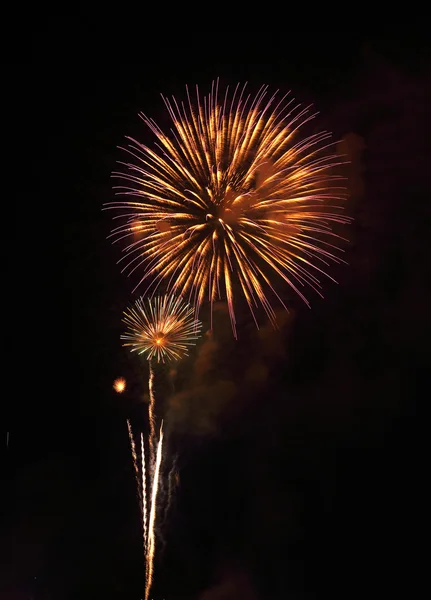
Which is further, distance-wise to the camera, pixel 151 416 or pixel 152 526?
pixel 152 526

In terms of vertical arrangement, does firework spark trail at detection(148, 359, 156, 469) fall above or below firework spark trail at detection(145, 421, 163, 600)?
above

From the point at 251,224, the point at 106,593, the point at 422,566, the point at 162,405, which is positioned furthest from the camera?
the point at 106,593

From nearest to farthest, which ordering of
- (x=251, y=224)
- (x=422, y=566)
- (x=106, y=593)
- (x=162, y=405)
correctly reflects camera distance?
(x=251, y=224) < (x=162, y=405) < (x=422, y=566) < (x=106, y=593)

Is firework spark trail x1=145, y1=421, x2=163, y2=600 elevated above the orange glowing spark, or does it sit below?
below

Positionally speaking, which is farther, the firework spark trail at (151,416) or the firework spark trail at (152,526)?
the firework spark trail at (151,416)

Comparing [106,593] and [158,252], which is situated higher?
[158,252]

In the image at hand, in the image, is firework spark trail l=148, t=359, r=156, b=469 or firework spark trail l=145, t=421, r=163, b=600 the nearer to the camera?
firework spark trail l=145, t=421, r=163, b=600

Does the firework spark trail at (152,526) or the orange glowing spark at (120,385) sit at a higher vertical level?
the orange glowing spark at (120,385)

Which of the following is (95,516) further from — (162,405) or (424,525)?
(424,525)

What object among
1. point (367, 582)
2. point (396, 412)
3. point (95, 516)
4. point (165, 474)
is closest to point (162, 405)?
point (165, 474)

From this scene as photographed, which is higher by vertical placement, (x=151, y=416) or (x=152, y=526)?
(x=151, y=416)

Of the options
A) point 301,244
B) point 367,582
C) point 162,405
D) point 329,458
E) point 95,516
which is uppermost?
point 301,244
